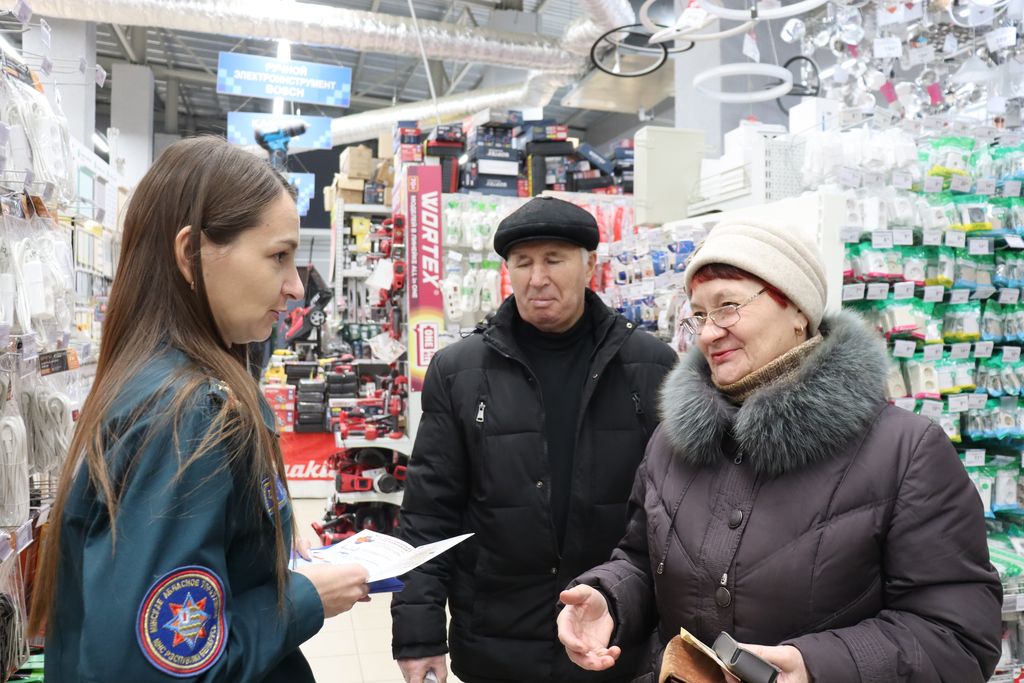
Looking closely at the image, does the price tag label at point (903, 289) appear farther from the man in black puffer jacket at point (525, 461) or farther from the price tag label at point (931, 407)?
the man in black puffer jacket at point (525, 461)

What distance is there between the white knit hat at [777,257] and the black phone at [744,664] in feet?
2.30

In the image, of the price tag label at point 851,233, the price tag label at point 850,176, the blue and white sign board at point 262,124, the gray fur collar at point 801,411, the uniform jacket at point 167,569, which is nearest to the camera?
the uniform jacket at point 167,569

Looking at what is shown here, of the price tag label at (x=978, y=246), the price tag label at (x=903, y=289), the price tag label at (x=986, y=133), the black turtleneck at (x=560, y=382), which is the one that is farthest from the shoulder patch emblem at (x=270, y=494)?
the price tag label at (x=986, y=133)

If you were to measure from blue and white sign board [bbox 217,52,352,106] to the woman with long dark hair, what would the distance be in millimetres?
8724

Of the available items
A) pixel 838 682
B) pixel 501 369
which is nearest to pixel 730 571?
pixel 838 682

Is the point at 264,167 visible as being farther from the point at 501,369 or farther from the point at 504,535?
the point at 504,535

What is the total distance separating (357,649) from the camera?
14.6 ft

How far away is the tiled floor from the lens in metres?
4.06

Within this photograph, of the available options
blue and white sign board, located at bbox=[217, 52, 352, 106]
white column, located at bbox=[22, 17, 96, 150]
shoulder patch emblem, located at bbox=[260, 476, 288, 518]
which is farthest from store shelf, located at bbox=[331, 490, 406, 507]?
blue and white sign board, located at bbox=[217, 52, 352, 106]

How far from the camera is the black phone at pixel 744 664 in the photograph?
1.14m

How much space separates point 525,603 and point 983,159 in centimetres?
293

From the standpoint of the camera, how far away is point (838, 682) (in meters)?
1.22

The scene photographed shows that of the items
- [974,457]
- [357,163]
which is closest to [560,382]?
[974,457]

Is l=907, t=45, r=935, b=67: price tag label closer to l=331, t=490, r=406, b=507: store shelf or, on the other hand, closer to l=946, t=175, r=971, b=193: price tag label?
l=946, t=175, r=971, b=193: price tag label
